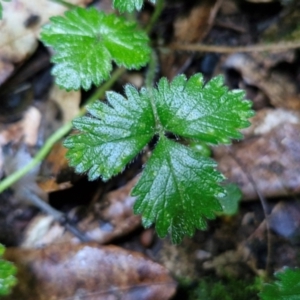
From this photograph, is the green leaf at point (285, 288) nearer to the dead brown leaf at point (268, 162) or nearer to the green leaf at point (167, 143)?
the green leaf at point (167, 143)

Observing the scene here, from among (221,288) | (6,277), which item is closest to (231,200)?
(221,288)

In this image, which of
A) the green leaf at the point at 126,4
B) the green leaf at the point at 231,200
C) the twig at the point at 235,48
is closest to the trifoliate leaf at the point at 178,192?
the green leaf at the point at 231,200

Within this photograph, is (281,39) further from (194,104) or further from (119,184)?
(119,184)

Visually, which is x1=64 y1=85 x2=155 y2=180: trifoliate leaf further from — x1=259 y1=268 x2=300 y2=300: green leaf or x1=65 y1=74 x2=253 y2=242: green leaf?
x1=259 y1=268 x2=300 y2=300: green leaf

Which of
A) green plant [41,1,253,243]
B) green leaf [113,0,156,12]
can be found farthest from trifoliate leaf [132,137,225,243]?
green leaf [113,0,156,12]

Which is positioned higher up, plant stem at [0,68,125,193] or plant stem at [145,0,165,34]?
plant stem at [145,0,165,34]

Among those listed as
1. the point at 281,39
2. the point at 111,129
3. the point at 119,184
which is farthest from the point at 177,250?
the point at 281,39

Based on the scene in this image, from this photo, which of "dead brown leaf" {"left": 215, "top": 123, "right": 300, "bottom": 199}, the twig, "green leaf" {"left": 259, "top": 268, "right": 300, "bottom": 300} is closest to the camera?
"green leaf" {"left": 259, "top": 268, "right": 300, "bottom": 300}
